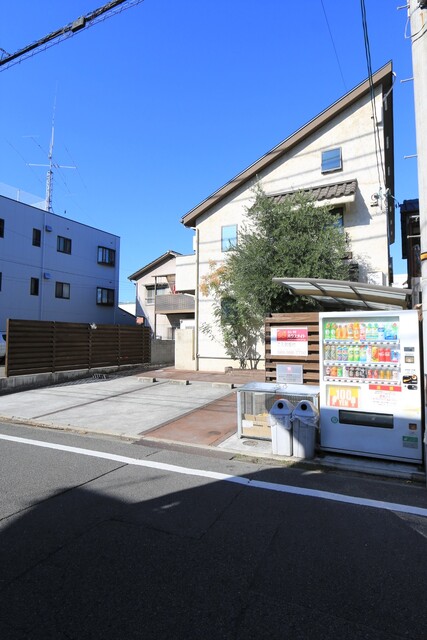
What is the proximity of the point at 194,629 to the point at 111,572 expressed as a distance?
826mm

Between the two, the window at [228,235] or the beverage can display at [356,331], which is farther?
the window at [228,235]

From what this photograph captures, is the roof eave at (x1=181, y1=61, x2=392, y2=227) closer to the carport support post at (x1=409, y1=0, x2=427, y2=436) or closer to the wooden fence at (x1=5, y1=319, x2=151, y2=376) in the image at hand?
the wooden fence at (x1=5, y1=319, x2=151, y2=376)

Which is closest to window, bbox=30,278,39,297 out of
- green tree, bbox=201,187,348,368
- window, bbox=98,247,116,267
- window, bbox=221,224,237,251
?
window, bbox=98,247,116,267

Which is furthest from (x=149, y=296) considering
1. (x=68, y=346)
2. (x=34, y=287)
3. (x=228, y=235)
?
(x=68, y=346)

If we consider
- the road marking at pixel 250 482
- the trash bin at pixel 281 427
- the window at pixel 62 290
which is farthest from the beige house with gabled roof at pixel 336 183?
the window at pixel 62 290

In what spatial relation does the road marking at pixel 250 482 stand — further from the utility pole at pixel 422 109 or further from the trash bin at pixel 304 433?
the utility pole at pixel 422 109

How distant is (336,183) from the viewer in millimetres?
13336

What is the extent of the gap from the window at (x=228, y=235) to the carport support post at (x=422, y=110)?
10.8 metres

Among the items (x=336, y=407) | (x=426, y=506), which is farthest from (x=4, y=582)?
(x=336, y=407)

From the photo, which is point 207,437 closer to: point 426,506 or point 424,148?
point 426,506

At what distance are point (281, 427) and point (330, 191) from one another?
399 inches

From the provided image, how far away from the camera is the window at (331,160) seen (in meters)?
13.8

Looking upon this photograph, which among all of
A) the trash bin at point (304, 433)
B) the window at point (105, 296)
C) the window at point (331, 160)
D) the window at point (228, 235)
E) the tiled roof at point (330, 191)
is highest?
the window at point (331, 160)

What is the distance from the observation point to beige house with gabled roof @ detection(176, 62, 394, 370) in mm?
12797
